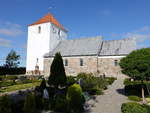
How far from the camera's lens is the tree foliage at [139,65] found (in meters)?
9.59

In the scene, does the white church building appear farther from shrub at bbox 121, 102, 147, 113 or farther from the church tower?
shrub at bbox 121, 102, 147, 113

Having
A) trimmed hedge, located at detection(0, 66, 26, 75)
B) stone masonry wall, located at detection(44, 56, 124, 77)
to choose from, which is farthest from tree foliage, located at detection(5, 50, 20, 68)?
stone masonry wall, located at detection(44, 56, 124, 77)

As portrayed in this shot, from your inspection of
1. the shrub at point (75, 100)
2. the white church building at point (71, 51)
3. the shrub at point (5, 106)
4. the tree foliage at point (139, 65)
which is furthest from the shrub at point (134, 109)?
the white church building at point (71, 51)

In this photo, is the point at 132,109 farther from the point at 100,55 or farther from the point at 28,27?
the point at 28,27

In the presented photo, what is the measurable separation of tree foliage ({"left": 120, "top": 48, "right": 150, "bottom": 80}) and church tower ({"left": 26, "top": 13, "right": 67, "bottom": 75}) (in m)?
22.5

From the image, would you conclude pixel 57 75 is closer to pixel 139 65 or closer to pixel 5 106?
pixel 5 106

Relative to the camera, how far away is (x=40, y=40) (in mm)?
31234

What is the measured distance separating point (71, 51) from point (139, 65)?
19.6m

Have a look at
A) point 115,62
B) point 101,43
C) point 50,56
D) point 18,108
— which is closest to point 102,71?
point 115,62

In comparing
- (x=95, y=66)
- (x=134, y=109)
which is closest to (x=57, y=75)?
(x=134, y=109)

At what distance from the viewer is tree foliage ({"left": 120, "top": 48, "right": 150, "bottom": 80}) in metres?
9.59

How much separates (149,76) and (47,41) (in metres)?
23.9

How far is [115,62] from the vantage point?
2484 cm

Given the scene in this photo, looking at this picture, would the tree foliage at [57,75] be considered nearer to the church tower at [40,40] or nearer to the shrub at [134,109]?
the shrub at [134,109]
